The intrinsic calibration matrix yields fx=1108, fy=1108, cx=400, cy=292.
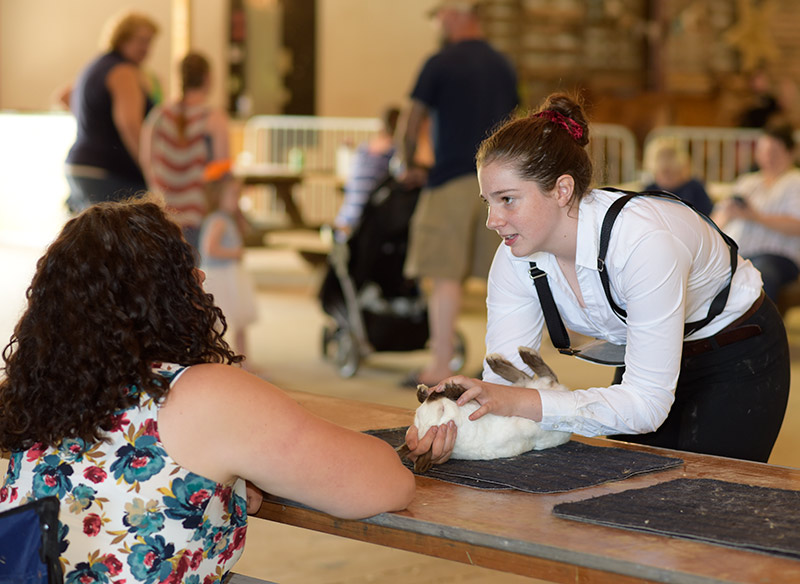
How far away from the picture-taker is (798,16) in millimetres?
13000

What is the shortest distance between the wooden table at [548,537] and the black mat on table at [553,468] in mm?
22

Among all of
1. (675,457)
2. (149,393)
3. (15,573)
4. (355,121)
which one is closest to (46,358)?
(149,393)

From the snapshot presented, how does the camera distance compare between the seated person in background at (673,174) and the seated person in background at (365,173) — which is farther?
the seated person in background at (365,173)

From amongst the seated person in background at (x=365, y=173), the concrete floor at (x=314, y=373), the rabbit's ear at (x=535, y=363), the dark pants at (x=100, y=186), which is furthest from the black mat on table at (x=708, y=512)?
the seated person in background at (x=365, y=173)

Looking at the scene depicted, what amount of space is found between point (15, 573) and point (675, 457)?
106cm

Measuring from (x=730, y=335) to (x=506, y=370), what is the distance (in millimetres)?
484

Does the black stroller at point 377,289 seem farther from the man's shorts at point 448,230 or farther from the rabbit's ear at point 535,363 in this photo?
the rabbit's ear at point 535,363

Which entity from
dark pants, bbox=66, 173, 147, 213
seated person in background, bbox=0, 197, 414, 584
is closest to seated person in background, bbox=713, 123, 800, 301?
dark pants, bbox=66, 173, 147, 213

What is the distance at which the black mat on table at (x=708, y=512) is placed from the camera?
1.39m

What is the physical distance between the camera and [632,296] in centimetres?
188

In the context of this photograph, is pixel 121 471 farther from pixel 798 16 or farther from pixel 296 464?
pixel 798 16

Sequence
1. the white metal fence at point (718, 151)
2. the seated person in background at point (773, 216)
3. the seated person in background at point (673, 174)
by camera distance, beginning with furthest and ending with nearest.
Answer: the white metal fence at point (718, 151) → the seated person in background at point (673, 174) → the seated person in background at point (773, 216)

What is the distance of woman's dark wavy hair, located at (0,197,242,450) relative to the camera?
1.41 meters

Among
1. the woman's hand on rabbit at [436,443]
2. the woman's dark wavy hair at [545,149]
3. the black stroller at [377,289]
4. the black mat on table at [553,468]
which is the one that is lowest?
the black stroller at [377,289]
